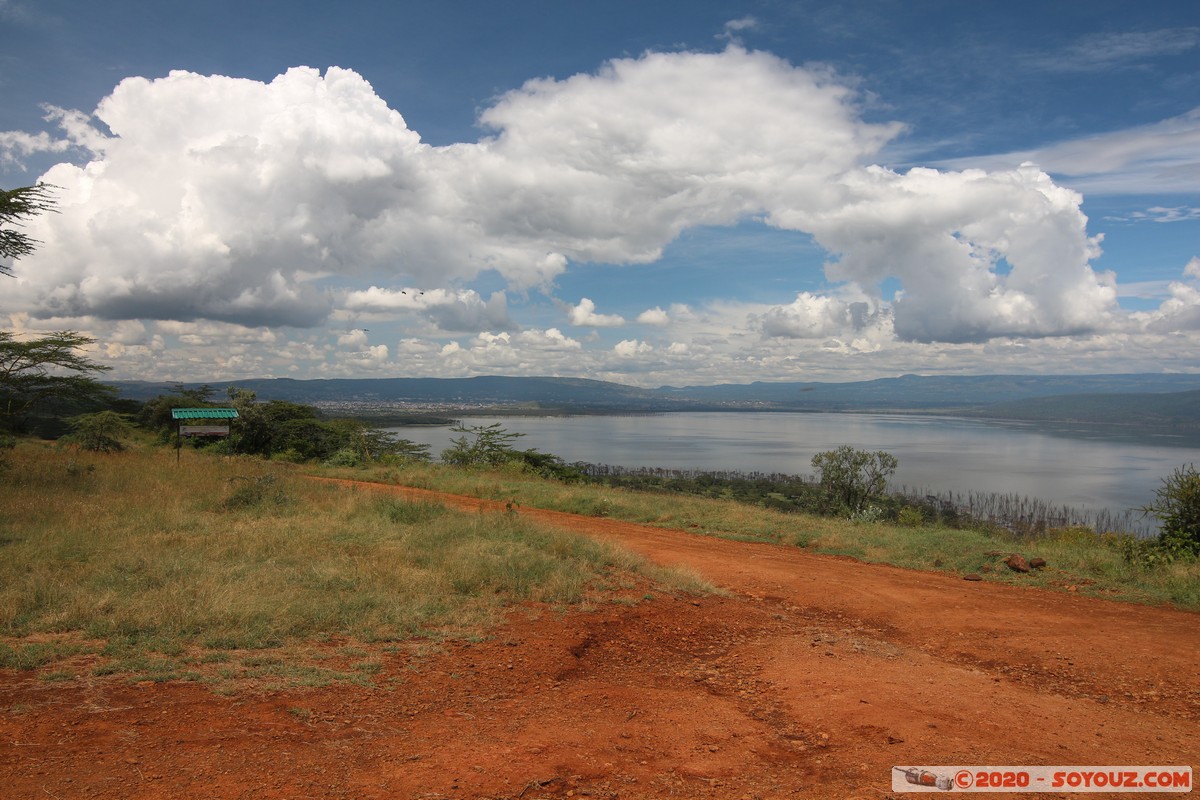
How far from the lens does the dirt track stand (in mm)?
3533

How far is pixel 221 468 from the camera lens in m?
14.9

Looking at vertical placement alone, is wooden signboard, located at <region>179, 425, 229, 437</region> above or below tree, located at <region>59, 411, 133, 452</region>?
above

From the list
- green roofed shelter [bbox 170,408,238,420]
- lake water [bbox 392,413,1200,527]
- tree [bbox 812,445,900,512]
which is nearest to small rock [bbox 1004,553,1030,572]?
green roofed shelter [bbox 170,408,238,420]

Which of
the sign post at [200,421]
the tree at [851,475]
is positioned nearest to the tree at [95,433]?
the sign post at [200,421]

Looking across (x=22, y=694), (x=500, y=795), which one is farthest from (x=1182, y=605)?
(x=22, y=694)

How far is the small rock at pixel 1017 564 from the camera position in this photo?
33.7 ft

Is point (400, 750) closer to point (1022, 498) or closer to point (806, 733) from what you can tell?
point (806, 733)

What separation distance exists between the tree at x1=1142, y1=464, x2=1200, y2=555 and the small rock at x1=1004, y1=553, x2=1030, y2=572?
2.42 meters

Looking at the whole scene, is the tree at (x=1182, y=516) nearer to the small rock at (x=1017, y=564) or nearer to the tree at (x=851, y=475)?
the small rock at (x=1017, y=564)

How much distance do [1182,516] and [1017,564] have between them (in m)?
3.45

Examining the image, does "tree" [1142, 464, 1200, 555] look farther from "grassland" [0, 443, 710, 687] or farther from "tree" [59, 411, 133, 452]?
"tree" [59, 411, 133, 452]

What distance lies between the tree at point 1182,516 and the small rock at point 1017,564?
242 centimetres

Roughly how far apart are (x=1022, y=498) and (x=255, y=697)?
60885mm

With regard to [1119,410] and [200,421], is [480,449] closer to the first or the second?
[200,421]
